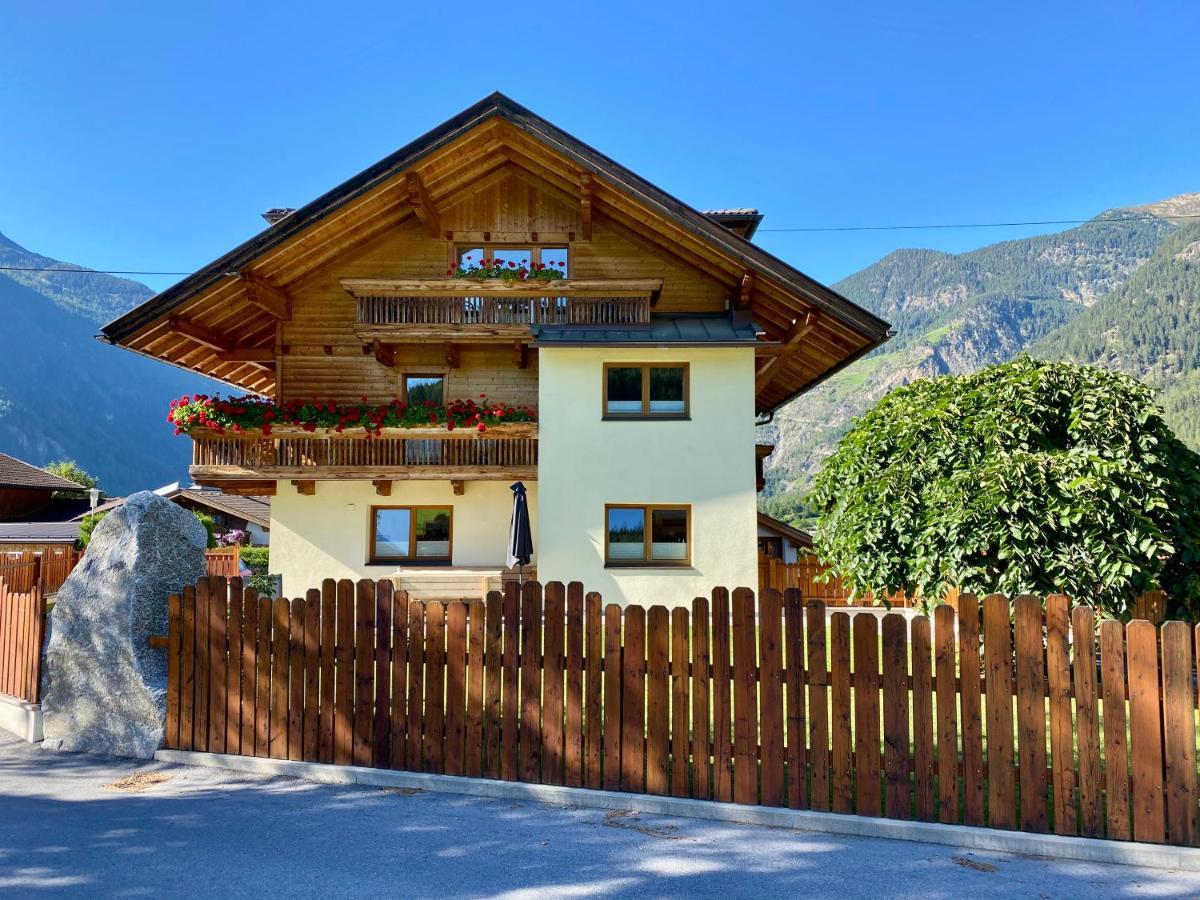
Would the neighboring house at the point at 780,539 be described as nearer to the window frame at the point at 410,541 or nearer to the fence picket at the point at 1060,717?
the window frame at the point at 410,541

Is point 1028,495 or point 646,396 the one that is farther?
point 646,396

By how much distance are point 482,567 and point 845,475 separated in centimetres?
961

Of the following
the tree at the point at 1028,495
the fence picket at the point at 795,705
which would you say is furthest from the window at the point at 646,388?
the fence picket at the point at 795,705

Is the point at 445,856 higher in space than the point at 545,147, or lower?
lower

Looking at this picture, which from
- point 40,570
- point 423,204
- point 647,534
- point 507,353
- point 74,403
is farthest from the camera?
point 74,403

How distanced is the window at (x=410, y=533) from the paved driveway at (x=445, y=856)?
11.2 metres

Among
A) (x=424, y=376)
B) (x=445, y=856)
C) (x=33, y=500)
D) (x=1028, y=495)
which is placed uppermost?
(x=424, y=376)

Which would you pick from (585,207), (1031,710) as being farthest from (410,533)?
(1031,710)

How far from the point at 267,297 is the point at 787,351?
1112 centimetres

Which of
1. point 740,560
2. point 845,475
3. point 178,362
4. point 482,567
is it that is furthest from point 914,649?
point 178,362

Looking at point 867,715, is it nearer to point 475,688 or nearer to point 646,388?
point 475,688

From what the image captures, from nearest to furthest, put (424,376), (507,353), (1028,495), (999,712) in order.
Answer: (999,712)
(1028,495)
(507,353)
(424,376)

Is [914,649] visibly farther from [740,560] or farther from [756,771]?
[740,560]

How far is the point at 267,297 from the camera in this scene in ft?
53.4
